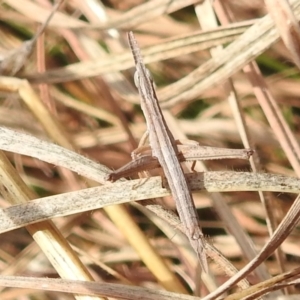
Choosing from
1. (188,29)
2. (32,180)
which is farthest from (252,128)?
(32,180)

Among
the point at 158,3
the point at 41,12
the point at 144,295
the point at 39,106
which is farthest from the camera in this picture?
the point at 41,12

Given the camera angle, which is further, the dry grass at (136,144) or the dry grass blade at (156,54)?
the dry grass blade at (156,54)

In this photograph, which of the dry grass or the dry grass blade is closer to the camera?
the dry grass

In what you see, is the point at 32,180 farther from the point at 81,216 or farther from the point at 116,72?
the point at 116,72

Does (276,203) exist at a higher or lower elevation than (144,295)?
higher

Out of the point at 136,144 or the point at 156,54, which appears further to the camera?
the point at 136,144

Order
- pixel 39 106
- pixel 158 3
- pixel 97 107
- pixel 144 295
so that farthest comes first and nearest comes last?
pixel 97 107, pixel 158 3, pixel 39 106, pixel 144 295

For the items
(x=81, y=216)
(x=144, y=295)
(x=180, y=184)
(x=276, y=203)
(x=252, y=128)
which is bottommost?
(x=144, y=295)

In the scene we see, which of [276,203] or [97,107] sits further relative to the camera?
[97,107]
